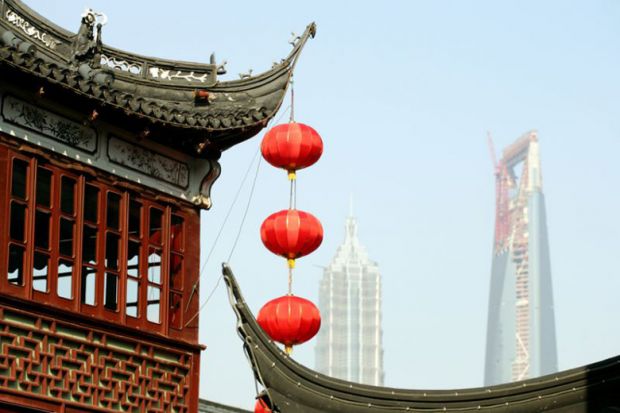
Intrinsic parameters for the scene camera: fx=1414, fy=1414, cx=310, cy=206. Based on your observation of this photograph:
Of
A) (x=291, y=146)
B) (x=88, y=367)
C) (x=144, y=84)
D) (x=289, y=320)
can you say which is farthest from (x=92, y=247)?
(x=291, y=146)

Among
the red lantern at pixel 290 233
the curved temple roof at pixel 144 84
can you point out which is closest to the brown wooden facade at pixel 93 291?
the curved temple roof at pixel 144 84

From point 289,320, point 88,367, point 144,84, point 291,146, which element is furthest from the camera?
point 291,146

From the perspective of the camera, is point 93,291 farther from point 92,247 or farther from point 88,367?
point 88,367

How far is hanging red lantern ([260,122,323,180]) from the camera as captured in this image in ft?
63.4

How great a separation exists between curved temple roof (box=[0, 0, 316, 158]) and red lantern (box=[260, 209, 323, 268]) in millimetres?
1298

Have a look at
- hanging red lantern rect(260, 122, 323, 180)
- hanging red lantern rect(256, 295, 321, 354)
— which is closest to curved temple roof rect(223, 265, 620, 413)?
hanging red lantern rect(256, 295, 321, 354)

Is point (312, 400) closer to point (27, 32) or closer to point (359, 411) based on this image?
point (359, 411)

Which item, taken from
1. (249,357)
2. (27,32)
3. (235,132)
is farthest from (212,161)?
(249,357)

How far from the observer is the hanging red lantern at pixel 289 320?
1869cm

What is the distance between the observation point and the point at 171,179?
1802cm

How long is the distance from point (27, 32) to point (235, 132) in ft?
10.1

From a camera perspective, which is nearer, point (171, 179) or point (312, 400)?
point (312, 400)

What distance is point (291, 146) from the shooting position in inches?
760

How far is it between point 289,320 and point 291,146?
241 cm
